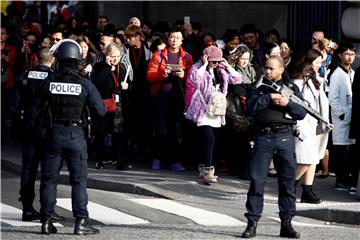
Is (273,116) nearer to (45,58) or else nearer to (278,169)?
(278,169)

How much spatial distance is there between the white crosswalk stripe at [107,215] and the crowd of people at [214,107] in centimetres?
56

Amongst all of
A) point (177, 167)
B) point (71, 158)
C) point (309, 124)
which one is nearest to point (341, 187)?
point (309, 124)

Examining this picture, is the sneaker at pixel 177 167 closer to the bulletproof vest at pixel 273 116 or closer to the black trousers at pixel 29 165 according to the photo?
the black trousers at pixel 29 165

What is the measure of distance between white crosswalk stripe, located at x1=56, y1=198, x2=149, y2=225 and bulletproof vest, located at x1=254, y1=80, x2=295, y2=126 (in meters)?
1.92

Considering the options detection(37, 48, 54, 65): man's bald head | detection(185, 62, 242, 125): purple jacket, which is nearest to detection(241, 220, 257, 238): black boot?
detection(37, 48, 54, 65): man's bald head

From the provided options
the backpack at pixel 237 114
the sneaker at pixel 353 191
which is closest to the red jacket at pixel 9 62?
the backpack at pixel 237 114

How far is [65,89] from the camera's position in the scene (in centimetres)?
1198

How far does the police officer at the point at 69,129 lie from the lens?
12.0m

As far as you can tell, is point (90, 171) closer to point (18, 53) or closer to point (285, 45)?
point (285, 45)

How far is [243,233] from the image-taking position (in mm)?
Result: 11977

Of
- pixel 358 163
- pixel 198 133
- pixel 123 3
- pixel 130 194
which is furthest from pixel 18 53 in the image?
pixel 358 163

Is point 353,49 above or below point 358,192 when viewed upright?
above

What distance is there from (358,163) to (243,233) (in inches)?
160

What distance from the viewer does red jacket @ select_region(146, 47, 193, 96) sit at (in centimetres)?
1680
